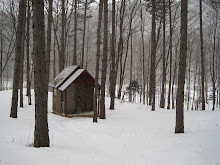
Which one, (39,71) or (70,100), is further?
(70,100)

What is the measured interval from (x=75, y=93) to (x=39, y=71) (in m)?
9.09

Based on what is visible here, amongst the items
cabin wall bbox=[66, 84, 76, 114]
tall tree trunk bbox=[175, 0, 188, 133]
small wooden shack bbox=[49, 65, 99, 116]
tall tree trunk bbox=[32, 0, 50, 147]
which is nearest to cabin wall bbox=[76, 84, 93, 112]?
small wooden shack bbox=[49, 65, 99, 116]

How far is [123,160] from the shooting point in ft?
16.1

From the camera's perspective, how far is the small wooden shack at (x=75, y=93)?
13133 millimetres

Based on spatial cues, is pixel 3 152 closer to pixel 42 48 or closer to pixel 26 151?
pixel 26 151

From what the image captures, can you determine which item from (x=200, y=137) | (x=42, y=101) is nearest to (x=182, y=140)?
(x=200, y=137)

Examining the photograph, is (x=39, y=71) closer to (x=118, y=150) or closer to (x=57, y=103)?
(x=118, y=150)

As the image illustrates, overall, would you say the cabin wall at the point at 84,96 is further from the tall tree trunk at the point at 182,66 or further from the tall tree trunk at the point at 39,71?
the tall tree trunk at the point at 39,71

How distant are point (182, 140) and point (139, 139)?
5.18ft

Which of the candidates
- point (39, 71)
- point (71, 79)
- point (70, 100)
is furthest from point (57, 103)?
point (39, 71)

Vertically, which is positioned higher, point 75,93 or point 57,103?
point 75,93

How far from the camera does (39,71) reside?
15.5ft

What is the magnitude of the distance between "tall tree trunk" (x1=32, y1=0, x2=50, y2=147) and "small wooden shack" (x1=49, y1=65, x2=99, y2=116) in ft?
26.1

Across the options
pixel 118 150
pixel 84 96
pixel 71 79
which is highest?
pixel 71 79
